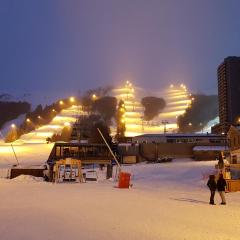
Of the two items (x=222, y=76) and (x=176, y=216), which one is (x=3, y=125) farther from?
(x=176, y=216)

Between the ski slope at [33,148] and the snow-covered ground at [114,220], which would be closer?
the snow-covered ground at [114,220]

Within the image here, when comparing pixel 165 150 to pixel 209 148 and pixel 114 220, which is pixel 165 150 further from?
pixel 114 220

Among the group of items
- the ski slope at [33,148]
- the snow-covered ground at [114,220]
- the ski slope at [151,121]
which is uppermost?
the ski slope at [151,121]

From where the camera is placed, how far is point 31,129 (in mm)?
135875

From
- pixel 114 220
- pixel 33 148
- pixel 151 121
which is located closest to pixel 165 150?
pixel 33 148

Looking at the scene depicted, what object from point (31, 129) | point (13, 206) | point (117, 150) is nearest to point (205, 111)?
point (31, 129)

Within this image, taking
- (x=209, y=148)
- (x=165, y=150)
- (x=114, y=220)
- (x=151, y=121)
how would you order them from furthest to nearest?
(x=151, y=121)
(x=165, y=150)
(x=209, y=148)
(x=114, y=220)

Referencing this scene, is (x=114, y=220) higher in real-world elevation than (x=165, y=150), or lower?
lower

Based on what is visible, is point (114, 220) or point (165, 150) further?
point (165, 150)

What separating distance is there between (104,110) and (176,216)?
147 m

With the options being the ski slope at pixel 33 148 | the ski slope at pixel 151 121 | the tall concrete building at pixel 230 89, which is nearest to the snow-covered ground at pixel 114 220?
the ski slope at pixel 33 148

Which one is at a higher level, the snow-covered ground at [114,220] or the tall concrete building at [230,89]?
the tall concrete building at [230,89]

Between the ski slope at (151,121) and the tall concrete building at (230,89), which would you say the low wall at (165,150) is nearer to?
the ski slope at (151,121)

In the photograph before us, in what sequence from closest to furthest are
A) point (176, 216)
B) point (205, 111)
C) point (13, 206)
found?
point (176, 216) < point (13, 206) < point (205, 111)
